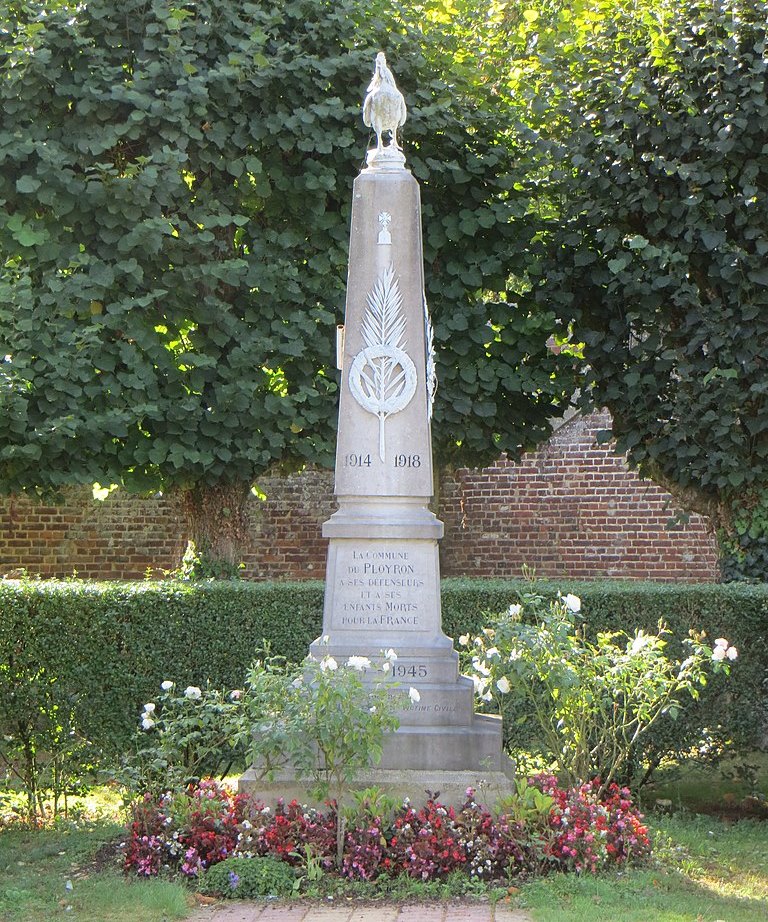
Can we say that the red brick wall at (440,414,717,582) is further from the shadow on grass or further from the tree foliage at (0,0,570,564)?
the shadow on grass

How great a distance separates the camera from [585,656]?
265 inches

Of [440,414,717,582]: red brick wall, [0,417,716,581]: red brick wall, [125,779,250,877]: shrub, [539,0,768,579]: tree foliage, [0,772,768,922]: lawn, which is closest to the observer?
[0,772,768,922]: lawn

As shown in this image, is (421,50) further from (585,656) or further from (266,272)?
Result: (585,656)

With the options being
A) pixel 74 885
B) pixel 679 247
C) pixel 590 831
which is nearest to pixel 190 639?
pixel 74 885

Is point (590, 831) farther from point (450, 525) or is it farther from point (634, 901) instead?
point (450, 525)

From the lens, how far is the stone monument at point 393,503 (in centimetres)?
630

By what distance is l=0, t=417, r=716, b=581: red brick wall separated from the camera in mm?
13609

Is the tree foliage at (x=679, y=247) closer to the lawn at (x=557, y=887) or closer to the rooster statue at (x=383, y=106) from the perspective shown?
the rooster statue at (x=383, y=106)

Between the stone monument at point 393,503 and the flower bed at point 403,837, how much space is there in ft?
1.21

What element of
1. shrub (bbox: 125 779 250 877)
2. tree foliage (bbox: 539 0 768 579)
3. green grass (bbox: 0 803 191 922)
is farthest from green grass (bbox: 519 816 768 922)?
tree foliage (bbox: 539 0 768 579)

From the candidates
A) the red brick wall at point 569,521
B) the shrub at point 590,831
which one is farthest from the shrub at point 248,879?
the red brick wall at point 569,521

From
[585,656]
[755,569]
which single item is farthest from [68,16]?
[755,569]

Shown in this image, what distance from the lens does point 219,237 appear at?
975 cm

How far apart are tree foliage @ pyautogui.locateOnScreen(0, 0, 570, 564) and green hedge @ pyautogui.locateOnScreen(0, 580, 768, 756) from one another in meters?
1.45
